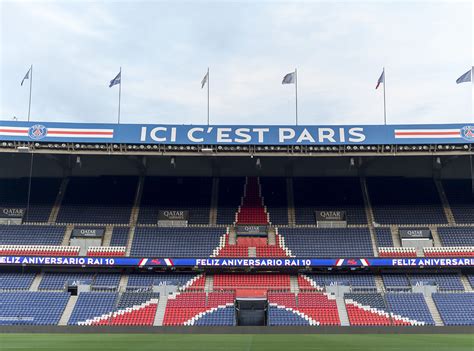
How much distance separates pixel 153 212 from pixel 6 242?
38.8 ft

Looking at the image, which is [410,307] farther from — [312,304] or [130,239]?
[130,239]

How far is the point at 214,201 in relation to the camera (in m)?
43.6

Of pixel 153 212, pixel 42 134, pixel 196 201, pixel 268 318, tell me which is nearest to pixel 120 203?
pixel 153 212

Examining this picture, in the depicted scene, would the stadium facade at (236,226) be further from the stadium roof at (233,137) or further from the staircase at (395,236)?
the staircase at (395,236)

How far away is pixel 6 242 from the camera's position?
37.9 metres

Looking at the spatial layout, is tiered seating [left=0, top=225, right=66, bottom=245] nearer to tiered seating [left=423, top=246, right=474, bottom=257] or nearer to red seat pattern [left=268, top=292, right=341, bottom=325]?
red seat pattern [left=268, top=292, right=341, bottom=325]

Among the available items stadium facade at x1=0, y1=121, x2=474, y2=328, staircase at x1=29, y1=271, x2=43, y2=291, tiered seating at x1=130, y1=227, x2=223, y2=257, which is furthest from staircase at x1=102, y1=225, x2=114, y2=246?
staircase at x1=29, y1=271, x2=43, y2=291

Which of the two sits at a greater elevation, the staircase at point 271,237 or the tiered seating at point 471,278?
the staircase at point 271,237

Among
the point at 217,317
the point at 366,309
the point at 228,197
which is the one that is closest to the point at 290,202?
the point at 228,197

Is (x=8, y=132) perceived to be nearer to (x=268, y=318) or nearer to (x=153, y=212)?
(x=153, y=212)

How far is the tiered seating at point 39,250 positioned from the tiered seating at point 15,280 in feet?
5.95

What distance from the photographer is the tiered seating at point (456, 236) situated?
38.4m

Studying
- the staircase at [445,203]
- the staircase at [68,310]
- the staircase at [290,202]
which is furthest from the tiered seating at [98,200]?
the staircase at [445,203]

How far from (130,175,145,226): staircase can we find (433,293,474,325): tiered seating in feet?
80.8
